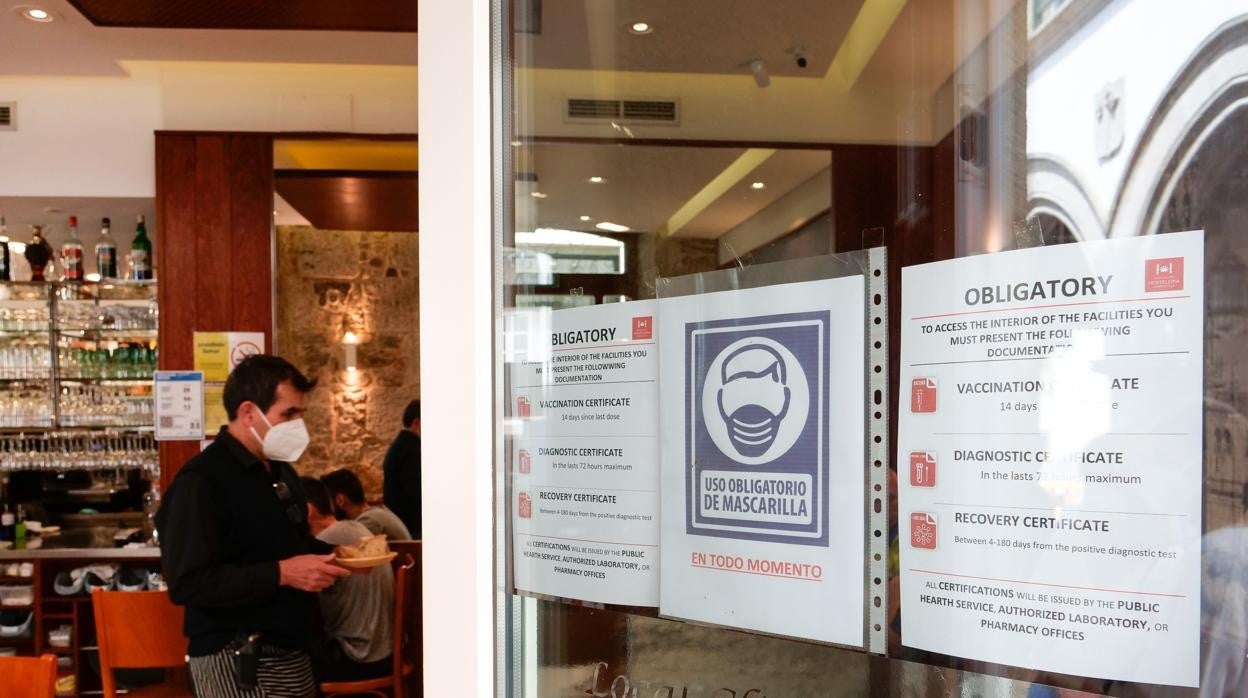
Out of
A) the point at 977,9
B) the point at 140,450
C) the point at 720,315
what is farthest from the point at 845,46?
the point at 140,450

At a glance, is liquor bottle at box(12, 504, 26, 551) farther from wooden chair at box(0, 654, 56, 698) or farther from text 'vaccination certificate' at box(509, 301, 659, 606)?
text 'vaccination certificate' at box(509, 301, 659, 606)

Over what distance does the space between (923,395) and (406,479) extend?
180 inches

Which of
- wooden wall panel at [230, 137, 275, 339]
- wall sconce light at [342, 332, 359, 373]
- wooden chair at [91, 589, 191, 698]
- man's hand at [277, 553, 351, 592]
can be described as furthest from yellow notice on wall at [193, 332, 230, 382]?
wall sconce light at [342, 332, 359, 373]

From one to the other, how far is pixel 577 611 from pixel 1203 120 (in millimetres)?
869

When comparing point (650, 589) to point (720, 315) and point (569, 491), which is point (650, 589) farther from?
point (720, 315)

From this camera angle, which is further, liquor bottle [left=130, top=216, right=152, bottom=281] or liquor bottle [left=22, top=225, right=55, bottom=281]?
liquor bottle [left=22, top=225, right=55, bottom=281]

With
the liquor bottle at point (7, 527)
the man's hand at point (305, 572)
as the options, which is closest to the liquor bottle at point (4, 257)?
the liquor bottle at point (7, 527)

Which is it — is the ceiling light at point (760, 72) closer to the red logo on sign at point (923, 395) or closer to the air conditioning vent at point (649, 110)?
the air conditioning vent at point (649, 110)

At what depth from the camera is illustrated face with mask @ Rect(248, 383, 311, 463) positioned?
2.81 meters

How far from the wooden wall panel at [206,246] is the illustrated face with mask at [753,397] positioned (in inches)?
164

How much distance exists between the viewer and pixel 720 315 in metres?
1.11

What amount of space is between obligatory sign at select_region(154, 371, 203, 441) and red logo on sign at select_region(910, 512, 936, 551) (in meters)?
4.48

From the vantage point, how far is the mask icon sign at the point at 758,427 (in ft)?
3.35

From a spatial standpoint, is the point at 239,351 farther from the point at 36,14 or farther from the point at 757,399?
the point at 757,399
